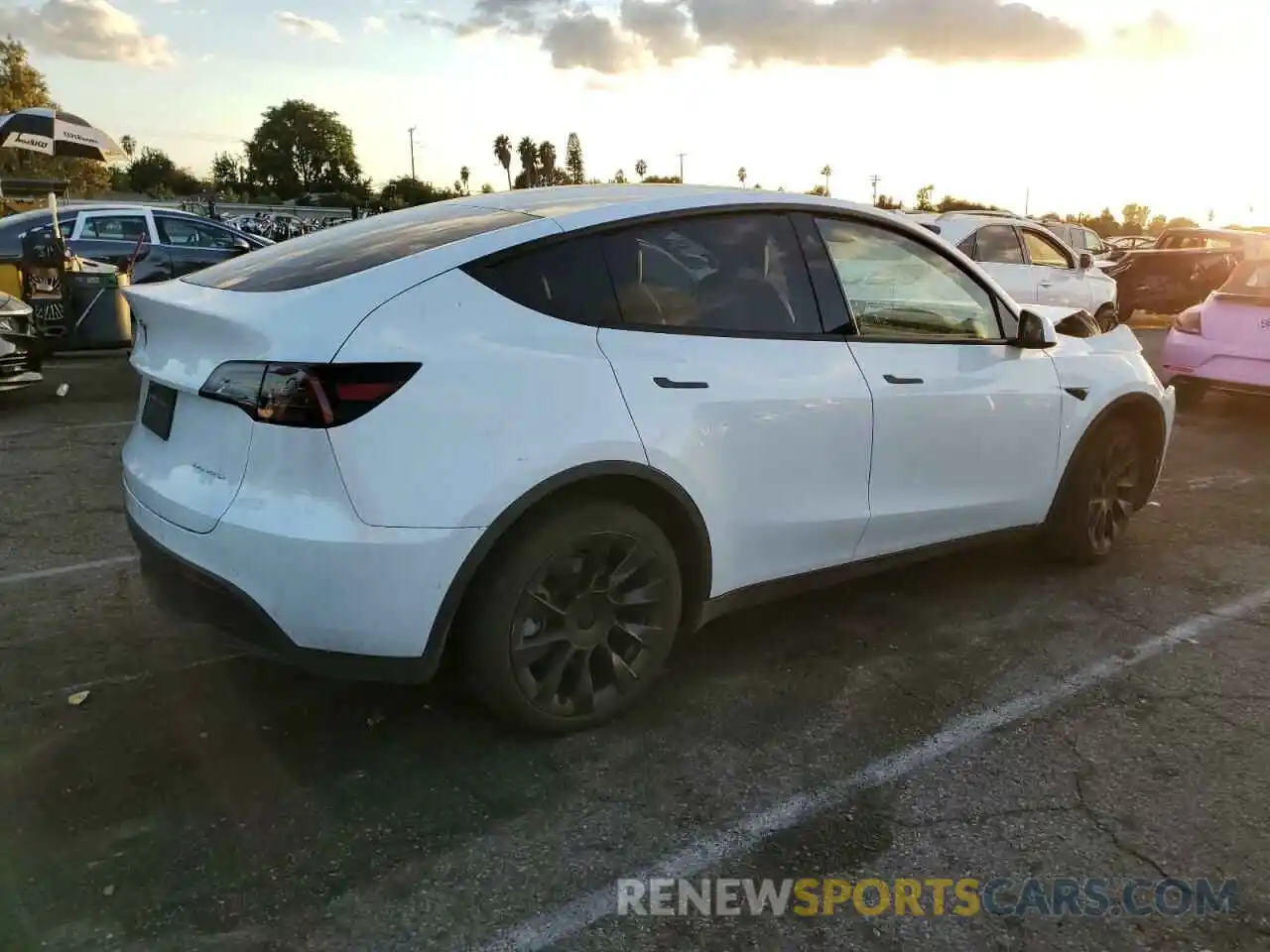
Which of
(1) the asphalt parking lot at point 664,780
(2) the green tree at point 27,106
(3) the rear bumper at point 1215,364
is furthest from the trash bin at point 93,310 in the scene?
(2) the green tree at point 27,106

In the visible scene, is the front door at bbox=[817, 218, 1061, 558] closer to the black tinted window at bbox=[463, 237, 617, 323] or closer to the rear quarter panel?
the black tinted window at bbox=[463, 237, 617, 323]

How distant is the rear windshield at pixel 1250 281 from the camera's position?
27.8ft

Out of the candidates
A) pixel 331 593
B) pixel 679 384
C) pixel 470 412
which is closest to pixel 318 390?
A: pixel 470 412

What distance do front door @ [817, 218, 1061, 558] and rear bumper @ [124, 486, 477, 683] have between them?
70.4 inches

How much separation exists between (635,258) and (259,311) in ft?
3.80

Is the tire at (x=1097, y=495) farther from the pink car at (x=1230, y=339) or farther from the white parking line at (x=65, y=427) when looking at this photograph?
the white parking line at (x=65, y=427)

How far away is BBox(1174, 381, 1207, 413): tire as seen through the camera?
914cm

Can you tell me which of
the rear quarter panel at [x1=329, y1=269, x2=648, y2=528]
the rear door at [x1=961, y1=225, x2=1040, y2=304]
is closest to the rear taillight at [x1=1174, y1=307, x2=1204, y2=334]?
the rear door at [x1=961, y1=225, x2=1040, y2=304]

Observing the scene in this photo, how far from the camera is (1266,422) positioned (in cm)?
907

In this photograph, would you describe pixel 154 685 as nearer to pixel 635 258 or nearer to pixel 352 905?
pixel 352 905

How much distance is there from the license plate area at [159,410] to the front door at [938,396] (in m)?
2.30

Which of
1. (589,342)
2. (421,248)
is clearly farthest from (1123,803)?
(421,248)

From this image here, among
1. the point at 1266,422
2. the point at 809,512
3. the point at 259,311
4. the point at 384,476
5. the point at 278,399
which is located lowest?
the point at 1266,422

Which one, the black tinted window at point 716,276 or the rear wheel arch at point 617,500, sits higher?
the black tinted window at point 716,276
